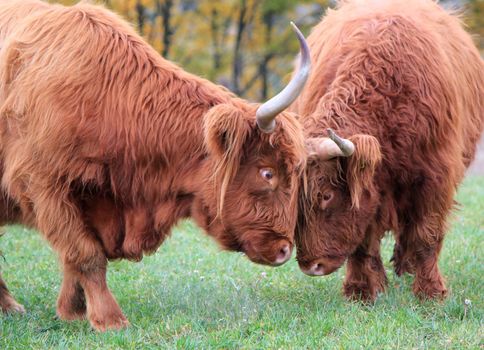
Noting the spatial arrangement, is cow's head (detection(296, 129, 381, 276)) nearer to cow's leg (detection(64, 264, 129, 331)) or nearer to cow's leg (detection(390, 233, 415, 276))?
cow's leg (detection(390, 233, 415, 276))

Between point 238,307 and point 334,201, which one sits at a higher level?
point 334,201

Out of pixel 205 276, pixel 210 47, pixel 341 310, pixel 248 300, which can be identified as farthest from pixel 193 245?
pixel 210 47

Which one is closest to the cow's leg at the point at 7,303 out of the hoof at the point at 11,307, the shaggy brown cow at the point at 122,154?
the hoof at the point at 11,307

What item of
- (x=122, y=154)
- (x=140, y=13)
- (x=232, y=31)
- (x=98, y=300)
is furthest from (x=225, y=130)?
(x=232, y=31)

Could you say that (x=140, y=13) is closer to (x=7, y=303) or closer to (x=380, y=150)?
(x=7, y=303)

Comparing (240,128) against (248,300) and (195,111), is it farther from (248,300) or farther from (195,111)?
(248,300)

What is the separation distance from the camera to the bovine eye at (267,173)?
5.26 metres

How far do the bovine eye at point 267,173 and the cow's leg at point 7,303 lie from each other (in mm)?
2136

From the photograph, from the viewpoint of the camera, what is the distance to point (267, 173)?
526cm

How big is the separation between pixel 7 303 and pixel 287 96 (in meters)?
2.73

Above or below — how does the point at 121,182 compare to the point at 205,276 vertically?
above

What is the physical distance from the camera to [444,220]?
616 centimetres

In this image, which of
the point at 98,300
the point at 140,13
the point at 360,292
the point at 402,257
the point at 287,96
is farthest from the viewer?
the point at 140,13

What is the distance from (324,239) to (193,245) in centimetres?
304
